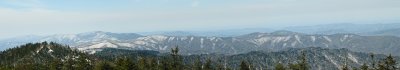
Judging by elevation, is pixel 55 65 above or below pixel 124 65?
below

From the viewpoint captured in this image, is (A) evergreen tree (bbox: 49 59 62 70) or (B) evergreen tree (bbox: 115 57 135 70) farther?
(A) evergreen tree (bbox: 49 59 62 70)

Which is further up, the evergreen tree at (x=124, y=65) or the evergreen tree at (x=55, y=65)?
the evergreen tree at (x=124, y=65)

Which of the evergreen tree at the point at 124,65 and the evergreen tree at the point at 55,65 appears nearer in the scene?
the evergreen tree at the point at 124,65

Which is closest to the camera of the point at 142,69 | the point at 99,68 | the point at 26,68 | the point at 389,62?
the point at 389,62

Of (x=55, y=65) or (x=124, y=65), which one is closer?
(x=124, y=65)

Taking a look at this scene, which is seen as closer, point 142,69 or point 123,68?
point 123,68

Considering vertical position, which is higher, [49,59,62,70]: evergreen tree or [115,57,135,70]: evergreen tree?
[115,57,135,70]: evergreen tree

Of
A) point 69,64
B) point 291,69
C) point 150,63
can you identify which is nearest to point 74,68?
point 69,64

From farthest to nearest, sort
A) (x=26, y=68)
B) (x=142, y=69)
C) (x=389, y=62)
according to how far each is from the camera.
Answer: (x=26, y=68), (x=142, y=69), (x=389, y=62)

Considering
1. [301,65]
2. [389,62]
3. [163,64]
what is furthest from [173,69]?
[389,62]

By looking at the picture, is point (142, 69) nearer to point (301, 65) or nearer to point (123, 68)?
point (123, 68)
